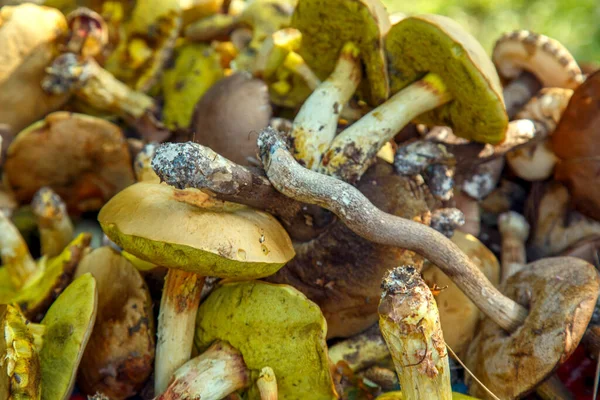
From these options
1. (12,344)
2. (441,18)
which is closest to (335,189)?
(441,18)

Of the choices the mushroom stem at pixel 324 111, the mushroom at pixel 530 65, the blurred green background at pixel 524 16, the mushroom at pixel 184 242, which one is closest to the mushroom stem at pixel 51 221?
the mushroom at pixel 184 242

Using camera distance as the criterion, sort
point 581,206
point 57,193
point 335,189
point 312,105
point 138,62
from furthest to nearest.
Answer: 1. point 138,62
2. point 57,193
3. point 581,206
4. point 312,105
5. point 335,189

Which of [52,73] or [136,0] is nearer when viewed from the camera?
[52,73]

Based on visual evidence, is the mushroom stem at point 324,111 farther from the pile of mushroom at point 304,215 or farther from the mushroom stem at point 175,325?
the mushroom stem at point 175,325

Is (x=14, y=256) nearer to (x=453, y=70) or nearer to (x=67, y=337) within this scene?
(x=67, y=337)

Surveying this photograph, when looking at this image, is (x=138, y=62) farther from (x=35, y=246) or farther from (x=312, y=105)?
(x=312, y=105)

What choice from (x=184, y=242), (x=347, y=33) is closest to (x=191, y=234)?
(x=184, y=242)

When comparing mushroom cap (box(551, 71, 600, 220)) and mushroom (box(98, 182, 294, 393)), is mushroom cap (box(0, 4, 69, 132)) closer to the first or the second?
mushroom (box(98, 182, 294, 393))

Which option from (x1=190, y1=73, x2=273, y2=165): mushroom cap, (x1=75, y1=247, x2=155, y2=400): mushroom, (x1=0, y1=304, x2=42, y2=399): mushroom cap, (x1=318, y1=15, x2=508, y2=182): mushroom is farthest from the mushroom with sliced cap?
(x1=190, y1=73, x2=273, y2=165): mushroom cap
